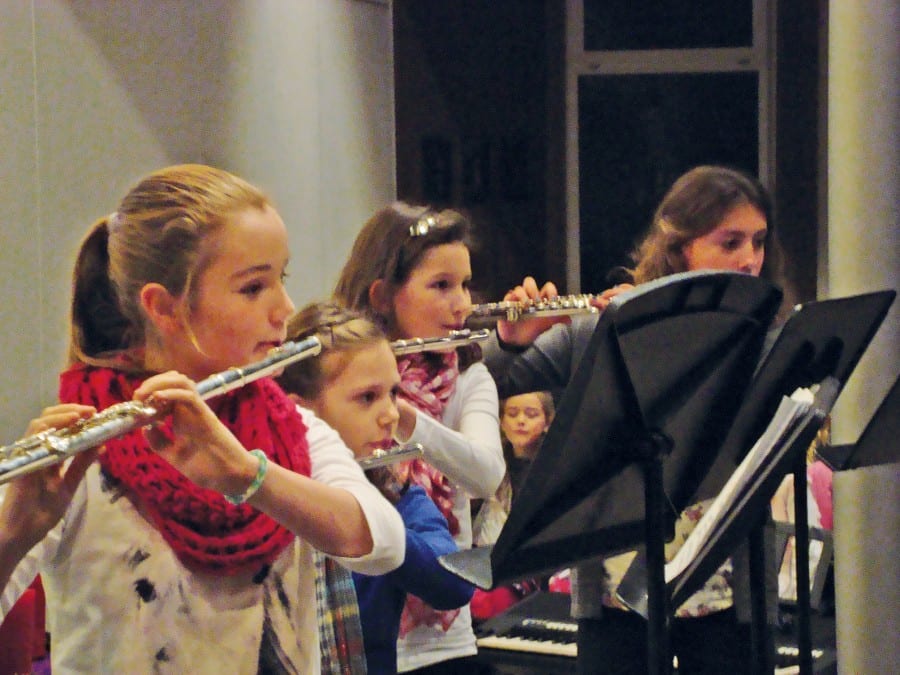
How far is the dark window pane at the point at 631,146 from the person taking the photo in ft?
16.3

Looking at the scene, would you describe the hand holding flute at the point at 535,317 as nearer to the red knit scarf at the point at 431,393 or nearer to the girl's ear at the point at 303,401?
the red knit scarf at the point at 431,393

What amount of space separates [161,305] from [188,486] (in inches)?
8.6

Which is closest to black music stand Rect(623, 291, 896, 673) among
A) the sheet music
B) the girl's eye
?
the sheet music

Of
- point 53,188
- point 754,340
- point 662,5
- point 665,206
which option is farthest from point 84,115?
point 662,5

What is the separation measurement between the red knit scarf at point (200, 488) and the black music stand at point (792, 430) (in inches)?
19.2

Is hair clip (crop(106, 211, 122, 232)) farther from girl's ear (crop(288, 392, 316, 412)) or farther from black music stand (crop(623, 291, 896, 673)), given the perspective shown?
black music stand (crop(623, 291, 896, 673))

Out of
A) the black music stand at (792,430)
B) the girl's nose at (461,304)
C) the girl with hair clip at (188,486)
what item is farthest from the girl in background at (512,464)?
the girl with hair clip at (188,486)

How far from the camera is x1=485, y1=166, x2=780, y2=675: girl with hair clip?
82.4 inches

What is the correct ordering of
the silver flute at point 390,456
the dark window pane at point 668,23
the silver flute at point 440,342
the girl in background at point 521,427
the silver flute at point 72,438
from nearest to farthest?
the silver flute at point 72,438, the silver flute at point 390,456, the silver flute at point 440,342, the girl in background at point 521,427, the dark window pane at point 668,23

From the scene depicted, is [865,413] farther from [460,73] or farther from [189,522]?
[460,73]

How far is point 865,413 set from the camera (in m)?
2.16

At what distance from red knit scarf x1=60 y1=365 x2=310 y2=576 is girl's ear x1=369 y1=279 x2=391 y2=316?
2.84ft

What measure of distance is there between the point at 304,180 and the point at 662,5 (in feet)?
6.68

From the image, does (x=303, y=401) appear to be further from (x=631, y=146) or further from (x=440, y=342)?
(x=631, y=146)
